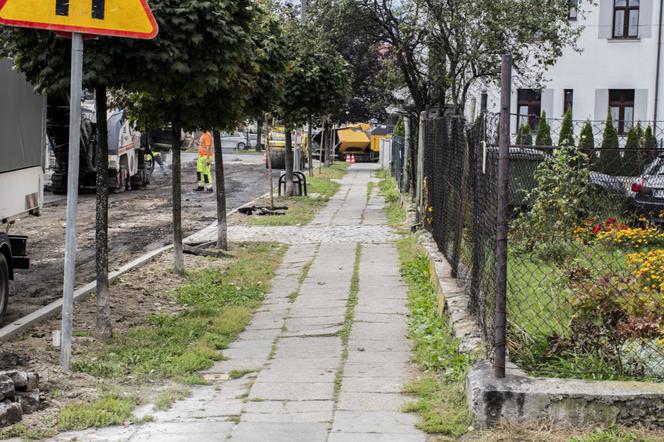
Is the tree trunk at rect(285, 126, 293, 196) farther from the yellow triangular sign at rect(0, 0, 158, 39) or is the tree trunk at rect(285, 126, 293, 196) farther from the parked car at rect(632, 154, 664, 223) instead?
the yellow triangular sign at rect(0, 0, 158, 39)

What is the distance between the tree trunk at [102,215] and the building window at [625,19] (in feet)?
84.7

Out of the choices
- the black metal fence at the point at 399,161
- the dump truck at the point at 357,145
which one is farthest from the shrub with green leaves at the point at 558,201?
the dump truck at the point at 357,145

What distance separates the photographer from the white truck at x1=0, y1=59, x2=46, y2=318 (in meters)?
9.66

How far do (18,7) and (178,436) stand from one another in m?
3.05

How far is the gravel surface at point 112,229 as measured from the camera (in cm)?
1188

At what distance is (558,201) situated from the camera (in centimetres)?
1102

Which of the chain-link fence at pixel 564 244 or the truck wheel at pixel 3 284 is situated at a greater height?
the chain-link fence at pixel 564 244

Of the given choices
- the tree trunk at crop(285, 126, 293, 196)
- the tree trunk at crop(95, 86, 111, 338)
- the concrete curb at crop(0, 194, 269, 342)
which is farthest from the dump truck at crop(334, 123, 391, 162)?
the tree trunk at crop(95, 86, 111, 338)

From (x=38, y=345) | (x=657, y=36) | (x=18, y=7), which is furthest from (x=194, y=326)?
(x=657, y=36)

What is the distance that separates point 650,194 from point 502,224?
4914mm

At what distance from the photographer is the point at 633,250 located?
8789 millimetres

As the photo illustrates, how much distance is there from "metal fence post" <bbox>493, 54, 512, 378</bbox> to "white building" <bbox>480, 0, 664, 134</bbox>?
2548 centimetres

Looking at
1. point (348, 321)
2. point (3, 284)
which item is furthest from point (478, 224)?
point (3, 284)

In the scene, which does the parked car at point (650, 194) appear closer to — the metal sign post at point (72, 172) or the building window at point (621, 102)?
the metal sign post at point (72, 172)
